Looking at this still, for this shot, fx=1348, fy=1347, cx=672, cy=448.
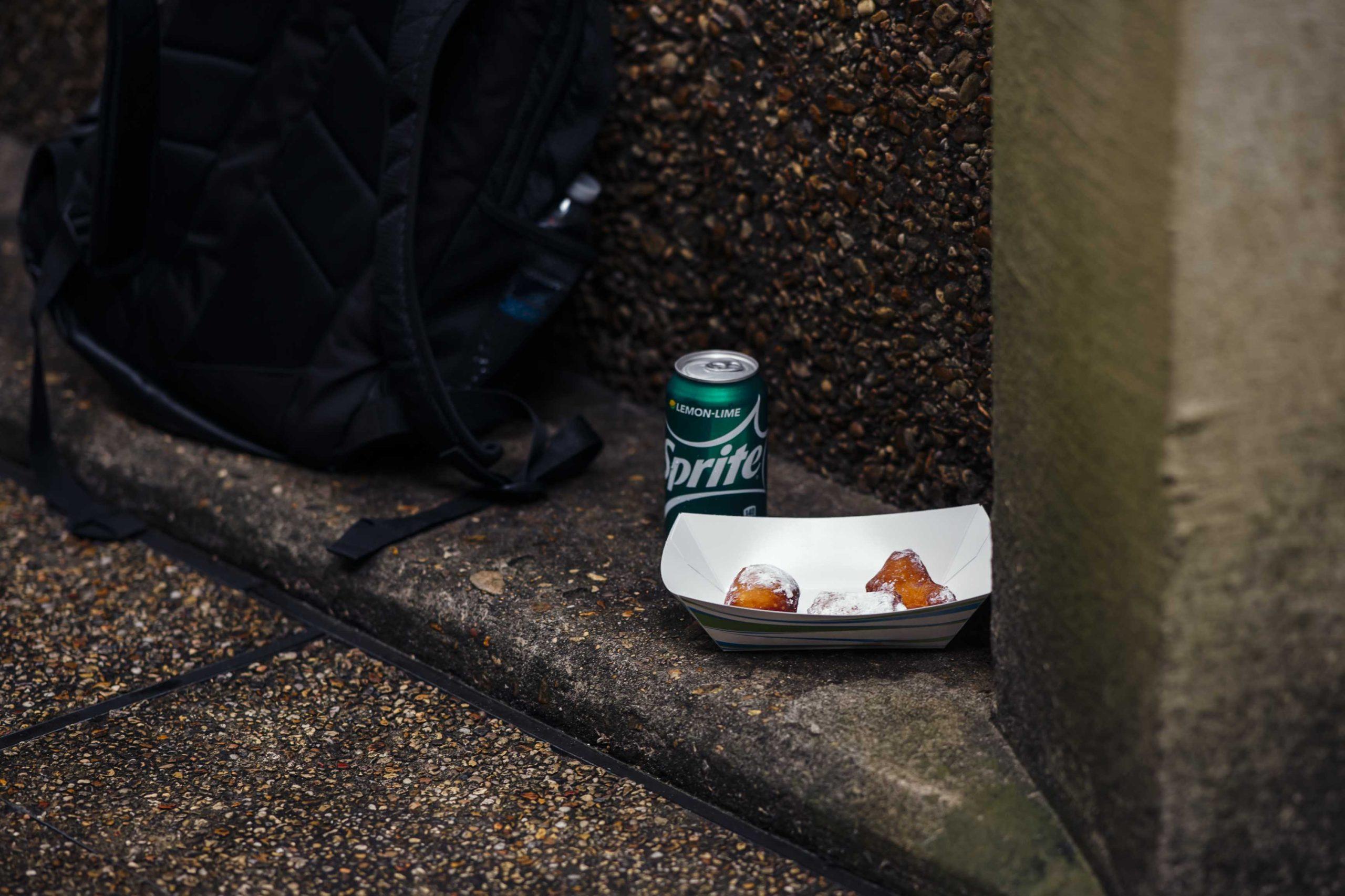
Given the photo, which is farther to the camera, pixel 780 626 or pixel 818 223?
pixel 818 223

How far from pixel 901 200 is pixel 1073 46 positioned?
2.40 feet

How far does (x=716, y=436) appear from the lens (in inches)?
70.2

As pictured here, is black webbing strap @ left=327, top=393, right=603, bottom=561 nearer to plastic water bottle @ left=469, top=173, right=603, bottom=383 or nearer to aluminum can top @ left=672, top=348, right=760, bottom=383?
plastic water bottle @ left=469, top=173, right=603, bottom=383

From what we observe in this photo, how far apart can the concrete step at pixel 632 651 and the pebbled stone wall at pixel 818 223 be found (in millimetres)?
132

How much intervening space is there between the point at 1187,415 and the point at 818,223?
40.4 inches

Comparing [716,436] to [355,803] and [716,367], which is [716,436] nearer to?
[716,367]

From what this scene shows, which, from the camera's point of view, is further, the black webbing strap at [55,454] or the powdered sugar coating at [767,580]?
the black webbing strap at [55,454]

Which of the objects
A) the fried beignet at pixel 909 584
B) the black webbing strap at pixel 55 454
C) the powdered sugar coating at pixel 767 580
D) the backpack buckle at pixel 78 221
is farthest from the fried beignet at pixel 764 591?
the backpack buckle at pixel 78 221

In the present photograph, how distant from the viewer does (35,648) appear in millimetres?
1904

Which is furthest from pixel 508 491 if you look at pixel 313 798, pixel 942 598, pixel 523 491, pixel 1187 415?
pixel 1187 415

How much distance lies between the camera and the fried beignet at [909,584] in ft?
5.29

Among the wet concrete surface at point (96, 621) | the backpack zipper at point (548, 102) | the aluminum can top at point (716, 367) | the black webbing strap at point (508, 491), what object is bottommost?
the wet concrete surface at point (96, 621)

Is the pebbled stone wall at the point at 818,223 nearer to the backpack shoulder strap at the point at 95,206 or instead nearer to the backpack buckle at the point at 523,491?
the backpack buckle at the point at 523,491

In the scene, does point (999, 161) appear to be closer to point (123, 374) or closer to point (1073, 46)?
point (1073, 46)
